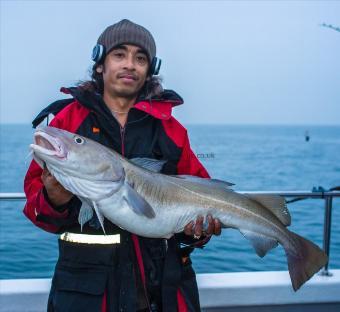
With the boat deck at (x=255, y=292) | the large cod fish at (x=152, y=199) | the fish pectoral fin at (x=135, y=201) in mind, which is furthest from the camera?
the boat deck at (x=255, y=292)

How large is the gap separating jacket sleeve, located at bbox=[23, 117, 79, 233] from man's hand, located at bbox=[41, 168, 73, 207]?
0.03 metres

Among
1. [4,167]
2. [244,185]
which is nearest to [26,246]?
[244,185]

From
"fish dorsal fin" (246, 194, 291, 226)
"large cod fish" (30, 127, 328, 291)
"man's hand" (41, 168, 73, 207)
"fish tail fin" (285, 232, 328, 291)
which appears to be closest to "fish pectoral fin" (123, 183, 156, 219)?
"large cod fish" (30, 127, 328, 291)

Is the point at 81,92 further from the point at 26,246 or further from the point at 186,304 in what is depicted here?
the point at 26,246

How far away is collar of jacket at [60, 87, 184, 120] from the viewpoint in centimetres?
273

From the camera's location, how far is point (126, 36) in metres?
2.87

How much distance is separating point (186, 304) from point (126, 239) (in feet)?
1.64

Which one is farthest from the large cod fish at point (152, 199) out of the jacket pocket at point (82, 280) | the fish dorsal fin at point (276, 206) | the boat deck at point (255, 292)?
the boat deck at point (255, 292)

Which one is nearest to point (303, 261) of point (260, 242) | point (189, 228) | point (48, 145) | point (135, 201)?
point (260, 242)

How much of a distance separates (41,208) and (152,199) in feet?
1.84

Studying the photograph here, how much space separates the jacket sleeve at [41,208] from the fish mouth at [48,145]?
10.8 inches

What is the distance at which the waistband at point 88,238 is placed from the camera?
258 centimetres

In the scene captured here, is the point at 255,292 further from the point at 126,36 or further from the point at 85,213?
the point at 126,36

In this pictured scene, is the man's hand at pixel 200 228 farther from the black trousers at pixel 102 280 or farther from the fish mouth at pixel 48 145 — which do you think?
the fish mouth at pixel 48 145
